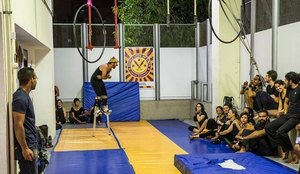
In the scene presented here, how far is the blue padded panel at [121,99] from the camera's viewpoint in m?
10.9

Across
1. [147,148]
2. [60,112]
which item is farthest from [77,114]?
[147,148]

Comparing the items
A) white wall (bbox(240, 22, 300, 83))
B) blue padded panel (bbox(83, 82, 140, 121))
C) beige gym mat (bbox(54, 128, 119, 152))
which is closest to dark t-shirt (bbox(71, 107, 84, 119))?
blue padded panel (bbox(83, 82, 140, 121))

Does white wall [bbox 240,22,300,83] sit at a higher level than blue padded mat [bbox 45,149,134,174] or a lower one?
higher

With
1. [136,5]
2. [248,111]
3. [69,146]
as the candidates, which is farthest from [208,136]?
[136,5]

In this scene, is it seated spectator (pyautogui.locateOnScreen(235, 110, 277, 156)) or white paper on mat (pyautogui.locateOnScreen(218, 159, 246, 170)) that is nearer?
white paper on mat (pyautogui.locateOnScreen(218, 159, 246, 170))

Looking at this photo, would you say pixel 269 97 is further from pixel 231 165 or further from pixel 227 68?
pixel 227 68

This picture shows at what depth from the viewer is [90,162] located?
5859mm

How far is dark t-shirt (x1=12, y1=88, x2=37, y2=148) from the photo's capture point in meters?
3.41

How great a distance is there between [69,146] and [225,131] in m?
2.98

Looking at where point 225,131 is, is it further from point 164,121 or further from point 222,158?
point 164,121

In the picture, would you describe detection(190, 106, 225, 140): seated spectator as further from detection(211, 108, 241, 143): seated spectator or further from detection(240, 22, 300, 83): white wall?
detection(240, 22, 300, 83): white wall

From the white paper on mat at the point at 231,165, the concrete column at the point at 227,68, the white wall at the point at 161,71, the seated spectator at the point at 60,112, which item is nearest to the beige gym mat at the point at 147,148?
the white paper on mat at the point at 231,165

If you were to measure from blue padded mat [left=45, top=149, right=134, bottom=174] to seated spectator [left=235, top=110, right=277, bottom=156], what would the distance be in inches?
80.8

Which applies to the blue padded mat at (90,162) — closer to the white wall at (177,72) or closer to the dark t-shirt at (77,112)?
the dark t-shirt at (77,112)
